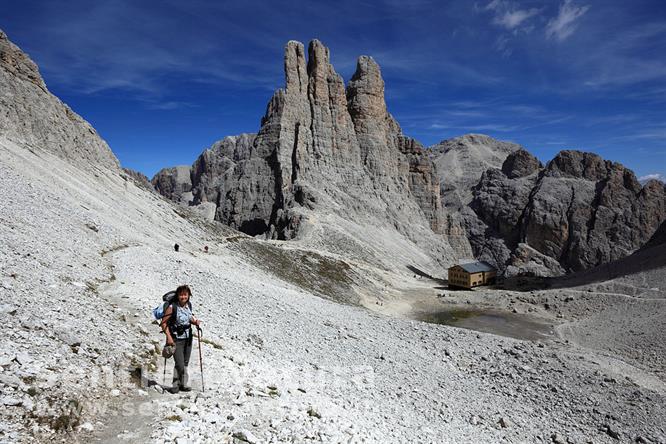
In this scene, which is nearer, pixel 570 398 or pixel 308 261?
pixel 570 398

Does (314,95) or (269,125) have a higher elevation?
(314,95)

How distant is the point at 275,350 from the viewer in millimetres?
16359

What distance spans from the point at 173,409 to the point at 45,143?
52239 mm

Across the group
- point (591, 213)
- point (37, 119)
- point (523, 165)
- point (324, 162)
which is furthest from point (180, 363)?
point (523, 165)

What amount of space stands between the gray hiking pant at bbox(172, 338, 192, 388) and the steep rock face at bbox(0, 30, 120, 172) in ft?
157

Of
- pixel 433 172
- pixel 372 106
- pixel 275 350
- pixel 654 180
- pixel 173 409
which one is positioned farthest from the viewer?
pixel 654 180

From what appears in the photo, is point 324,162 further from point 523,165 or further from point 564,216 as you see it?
point 523,165

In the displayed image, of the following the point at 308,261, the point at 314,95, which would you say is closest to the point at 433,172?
the point at 314,95

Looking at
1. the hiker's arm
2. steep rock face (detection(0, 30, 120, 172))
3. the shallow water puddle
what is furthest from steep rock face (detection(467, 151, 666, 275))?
the hiker's arm

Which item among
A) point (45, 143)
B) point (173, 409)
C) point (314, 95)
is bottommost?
point (173, 409)

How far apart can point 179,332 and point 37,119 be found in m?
54.7

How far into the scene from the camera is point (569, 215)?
152875 millimetres

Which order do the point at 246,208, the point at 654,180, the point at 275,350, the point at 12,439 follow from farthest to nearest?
the point at 654,180
the point at 246,208
the point at 275,350
the point at 12,439

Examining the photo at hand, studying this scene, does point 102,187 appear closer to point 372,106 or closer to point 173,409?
point 173,409
